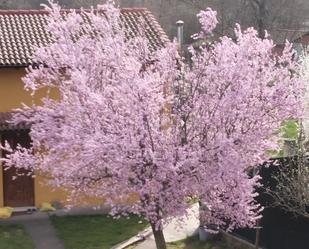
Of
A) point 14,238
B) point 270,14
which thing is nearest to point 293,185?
point 14,238

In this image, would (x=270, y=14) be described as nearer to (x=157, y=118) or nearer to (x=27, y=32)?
(x=27, y=32)

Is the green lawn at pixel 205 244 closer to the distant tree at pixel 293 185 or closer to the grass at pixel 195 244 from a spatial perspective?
the grass at pixel 195 244

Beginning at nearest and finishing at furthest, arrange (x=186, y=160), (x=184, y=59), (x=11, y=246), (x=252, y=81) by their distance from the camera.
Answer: (x=186, y=160) → (x=252, y=81) → (x=184, y=59) → (x=11, y=246)

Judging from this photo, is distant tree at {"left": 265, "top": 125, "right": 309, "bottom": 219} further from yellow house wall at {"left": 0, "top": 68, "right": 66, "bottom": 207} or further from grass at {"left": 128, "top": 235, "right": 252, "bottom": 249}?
yellow house wall at {"left": 0, "top": 68, "right": 66, "bottom": 207}

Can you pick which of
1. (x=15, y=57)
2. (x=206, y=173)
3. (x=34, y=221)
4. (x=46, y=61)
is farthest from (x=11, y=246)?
(x=206, y=173)

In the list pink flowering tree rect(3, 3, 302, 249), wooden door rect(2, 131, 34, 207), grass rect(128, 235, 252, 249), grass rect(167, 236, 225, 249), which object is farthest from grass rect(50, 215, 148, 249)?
pink flowering tree rect(3, 3, 302, 249)

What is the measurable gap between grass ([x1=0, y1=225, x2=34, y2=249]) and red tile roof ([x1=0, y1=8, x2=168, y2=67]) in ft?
15.0

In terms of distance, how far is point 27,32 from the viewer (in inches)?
774

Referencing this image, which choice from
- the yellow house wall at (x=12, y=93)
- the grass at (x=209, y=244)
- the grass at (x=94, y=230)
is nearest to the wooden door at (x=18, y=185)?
the yellow house wall at (x=12, y=93)

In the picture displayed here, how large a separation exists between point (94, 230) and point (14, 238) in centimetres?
208

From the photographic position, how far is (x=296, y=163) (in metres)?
13.2

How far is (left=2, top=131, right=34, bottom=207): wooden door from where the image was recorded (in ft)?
61.7

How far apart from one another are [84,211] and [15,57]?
4.88m

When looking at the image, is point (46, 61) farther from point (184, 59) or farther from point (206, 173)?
point (206, 173)
